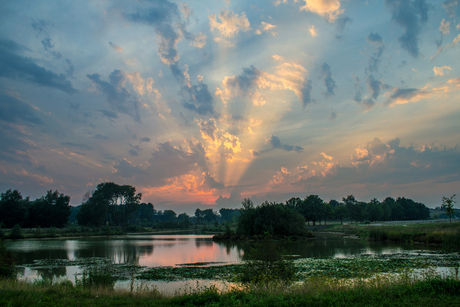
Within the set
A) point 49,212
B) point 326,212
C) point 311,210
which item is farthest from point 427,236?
point 49,212

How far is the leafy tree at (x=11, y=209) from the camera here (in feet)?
281

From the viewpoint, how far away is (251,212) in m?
62.6

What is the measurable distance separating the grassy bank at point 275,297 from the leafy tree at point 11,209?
94.7 metres

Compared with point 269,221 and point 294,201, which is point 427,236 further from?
point 294,201

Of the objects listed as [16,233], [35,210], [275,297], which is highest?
[35,210]

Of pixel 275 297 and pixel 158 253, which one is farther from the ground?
pixel 275 297

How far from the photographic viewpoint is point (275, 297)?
9.51 m

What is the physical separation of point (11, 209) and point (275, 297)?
103 metres

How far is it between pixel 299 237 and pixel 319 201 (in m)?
45.2

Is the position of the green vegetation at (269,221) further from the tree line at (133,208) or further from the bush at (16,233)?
the bush at (16,233)

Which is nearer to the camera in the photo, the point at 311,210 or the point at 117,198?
the point at 311,210

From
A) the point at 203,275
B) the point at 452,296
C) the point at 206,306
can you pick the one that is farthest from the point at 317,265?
the point at 206,306

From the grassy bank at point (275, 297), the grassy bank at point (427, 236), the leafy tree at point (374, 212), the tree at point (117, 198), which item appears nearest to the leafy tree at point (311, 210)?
the leafy tree at point (374, 212)

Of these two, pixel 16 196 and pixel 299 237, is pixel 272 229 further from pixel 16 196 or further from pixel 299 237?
pixel 16 196
